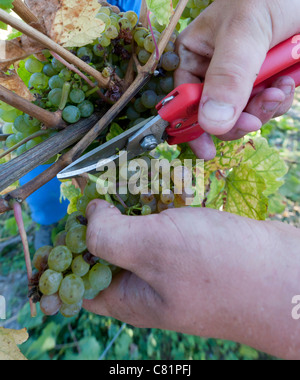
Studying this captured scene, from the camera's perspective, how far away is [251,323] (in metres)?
0.67

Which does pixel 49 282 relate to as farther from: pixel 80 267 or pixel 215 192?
pixel 215 192

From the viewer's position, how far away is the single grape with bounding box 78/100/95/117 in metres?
0.83

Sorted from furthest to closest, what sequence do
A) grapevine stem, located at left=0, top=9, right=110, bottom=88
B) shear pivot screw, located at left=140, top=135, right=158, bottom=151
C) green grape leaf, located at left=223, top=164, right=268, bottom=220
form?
green grape leaf, located at left=223, top=164, right=268, bottom=220 → shear pivot screw, located at left=140, top=135, right=158, bottom=151 → grapevine stem, located at left=0, top=9, right=110, bottom=88

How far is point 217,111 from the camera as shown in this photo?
76 cm

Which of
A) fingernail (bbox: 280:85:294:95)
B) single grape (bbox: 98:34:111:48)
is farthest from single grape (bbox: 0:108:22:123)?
fingernail (bbox: 280:85:294:95)

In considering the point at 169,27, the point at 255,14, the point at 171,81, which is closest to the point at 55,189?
the point at 171,81

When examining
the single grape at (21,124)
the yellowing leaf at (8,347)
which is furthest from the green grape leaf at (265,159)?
the yellowing leaf at (8,347)

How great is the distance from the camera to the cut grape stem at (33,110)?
674mm

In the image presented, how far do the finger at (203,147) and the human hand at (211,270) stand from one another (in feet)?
1.22

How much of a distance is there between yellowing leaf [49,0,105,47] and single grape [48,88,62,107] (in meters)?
0.12

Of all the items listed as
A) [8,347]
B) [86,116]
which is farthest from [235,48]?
[8,347]

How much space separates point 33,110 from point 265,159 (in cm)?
98

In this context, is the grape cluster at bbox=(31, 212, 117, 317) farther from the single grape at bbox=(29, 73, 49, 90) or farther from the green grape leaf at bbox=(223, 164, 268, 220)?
the green grape leaf at bbox=(223, 164, 268, 220)

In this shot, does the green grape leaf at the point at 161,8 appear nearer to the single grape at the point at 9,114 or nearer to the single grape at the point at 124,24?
the single grape at the point at 124,24
